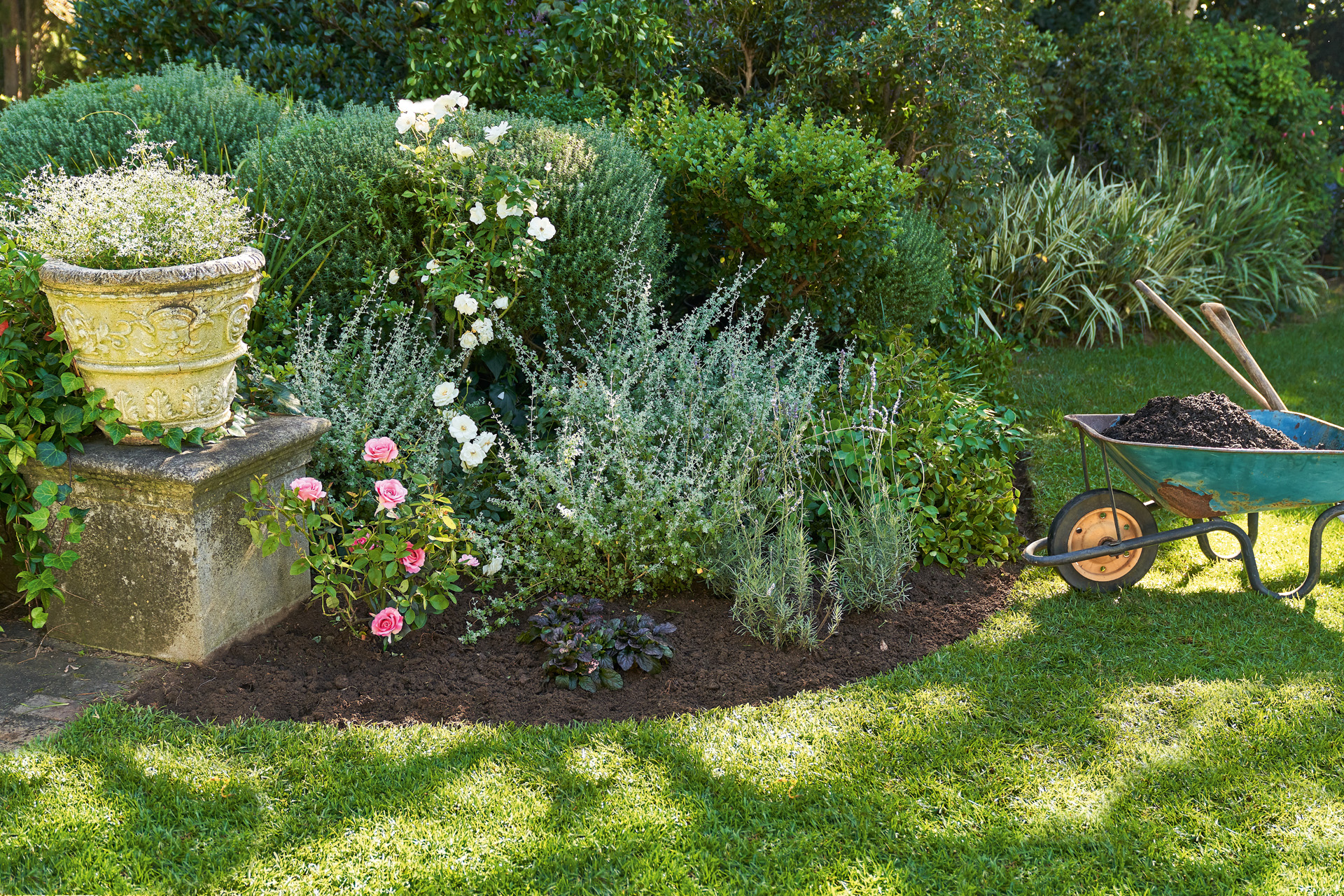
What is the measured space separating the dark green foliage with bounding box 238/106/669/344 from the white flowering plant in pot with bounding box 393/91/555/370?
121mm

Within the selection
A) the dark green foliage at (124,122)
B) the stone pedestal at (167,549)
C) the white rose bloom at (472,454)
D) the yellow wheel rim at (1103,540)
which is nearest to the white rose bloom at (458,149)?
the white rose bloom at (472,454)

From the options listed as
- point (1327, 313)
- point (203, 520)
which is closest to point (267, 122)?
point (203, 520)

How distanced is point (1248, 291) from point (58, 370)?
27.8ft

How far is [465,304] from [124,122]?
2.42 metres

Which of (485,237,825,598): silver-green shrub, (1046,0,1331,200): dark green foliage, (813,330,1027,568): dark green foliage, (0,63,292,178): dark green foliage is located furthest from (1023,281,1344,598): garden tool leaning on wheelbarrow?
(1046,0,1331,200): dark green foliage

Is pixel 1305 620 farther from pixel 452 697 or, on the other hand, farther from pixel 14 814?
pixel 14 814

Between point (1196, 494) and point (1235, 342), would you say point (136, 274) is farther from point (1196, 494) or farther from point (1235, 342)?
point (1235, 342)

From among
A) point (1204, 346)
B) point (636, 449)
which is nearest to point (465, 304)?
point (636, 449)

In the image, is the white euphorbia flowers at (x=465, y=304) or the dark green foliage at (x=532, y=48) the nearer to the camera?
the white euphorbia flowers at (x=465, y=304)

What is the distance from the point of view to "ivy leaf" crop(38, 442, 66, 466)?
284 centimetres

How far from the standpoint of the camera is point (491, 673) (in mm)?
3049

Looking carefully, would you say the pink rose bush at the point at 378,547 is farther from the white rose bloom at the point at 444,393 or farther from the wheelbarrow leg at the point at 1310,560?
the wheelbarrow leg at the point at 1310,560

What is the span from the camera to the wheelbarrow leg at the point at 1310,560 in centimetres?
349

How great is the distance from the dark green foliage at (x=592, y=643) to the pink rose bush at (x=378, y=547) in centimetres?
31
